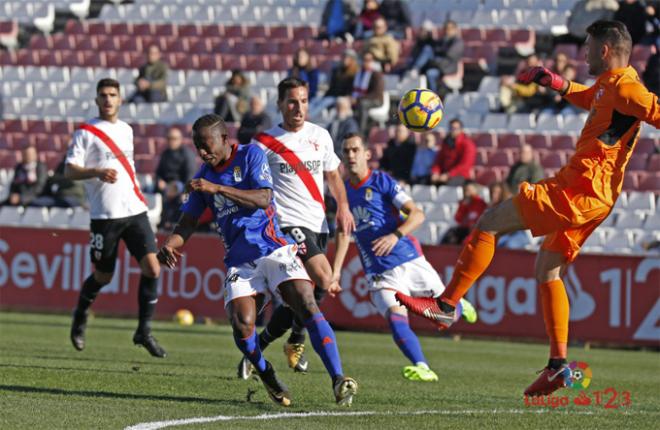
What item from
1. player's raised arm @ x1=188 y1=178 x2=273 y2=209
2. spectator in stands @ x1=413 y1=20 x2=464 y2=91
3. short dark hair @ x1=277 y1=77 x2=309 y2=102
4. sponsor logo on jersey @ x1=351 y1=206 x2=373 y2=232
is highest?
spectator in stands @ x1=413 y1=20 x2=464 y2=91

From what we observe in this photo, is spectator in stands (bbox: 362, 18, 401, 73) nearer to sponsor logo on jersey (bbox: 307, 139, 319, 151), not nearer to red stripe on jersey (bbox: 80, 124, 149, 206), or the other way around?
red stripe on jersey (bbox: 80, 124, 149, 206)

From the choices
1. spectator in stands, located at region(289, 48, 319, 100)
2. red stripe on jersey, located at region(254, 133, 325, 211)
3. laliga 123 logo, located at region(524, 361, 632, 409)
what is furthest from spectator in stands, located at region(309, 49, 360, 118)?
laliga 123 logo, located at region(524, 361, 632, 409)

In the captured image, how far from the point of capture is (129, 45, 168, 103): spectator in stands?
24.5 m

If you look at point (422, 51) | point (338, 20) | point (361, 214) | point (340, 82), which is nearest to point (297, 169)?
point (361, 214)

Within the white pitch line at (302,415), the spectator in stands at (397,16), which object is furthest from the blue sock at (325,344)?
the spectator in stands at (397,16)

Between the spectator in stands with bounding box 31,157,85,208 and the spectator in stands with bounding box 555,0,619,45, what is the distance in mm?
8636

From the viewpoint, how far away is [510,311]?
56.0ft

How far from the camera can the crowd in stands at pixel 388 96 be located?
19.5 m

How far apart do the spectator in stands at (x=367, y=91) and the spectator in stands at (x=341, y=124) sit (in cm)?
34

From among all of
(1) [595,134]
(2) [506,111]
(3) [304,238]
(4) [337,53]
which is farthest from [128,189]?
(4) [337,53]

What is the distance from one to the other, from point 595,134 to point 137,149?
16731 mm

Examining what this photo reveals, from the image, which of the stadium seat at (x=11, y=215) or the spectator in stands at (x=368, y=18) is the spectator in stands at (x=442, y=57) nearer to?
the spectator in stands at (x=368, y=18)

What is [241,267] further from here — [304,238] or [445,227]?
[445,227]

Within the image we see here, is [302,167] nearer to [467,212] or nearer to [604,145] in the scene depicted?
[604,145]
